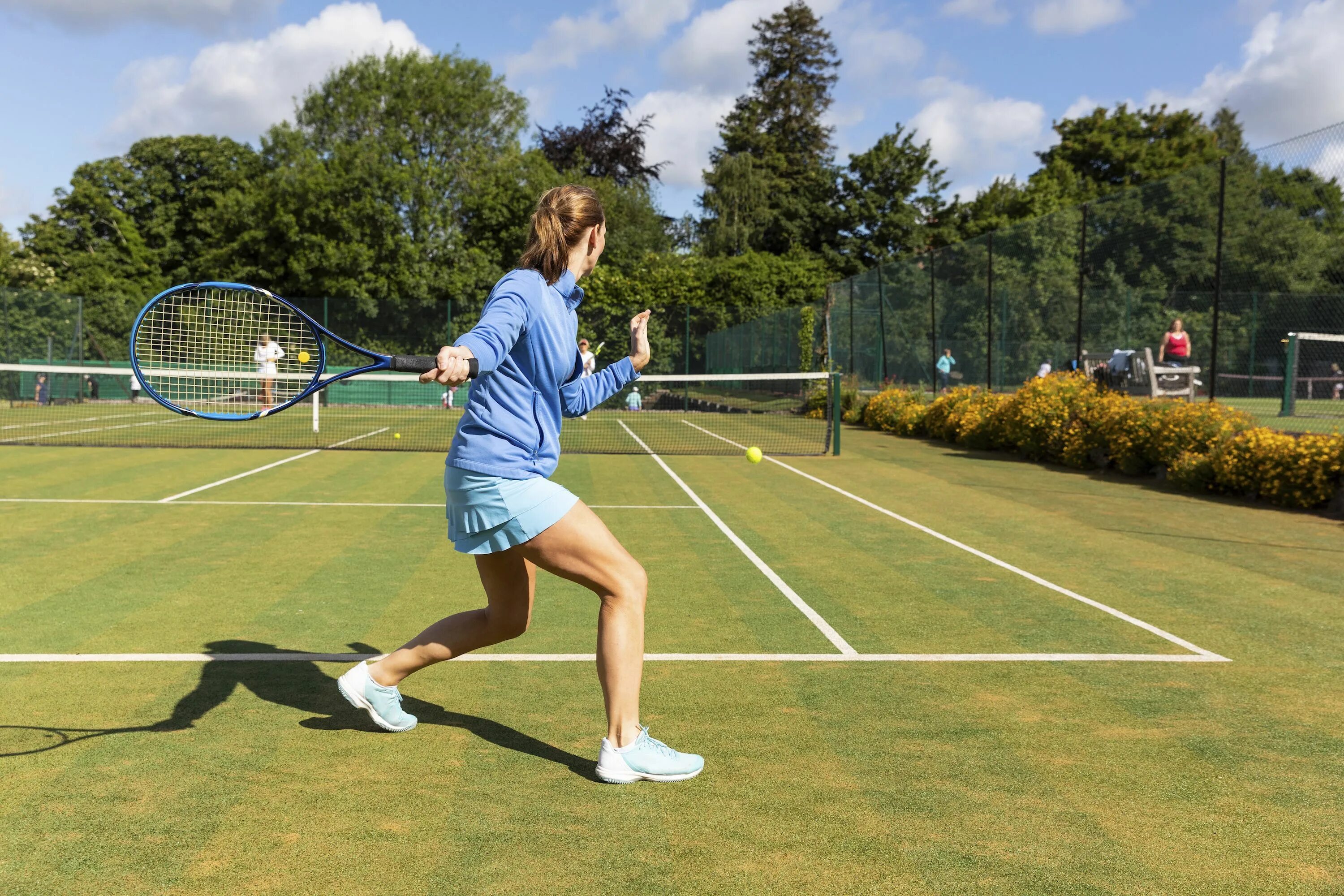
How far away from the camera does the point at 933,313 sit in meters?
24.4

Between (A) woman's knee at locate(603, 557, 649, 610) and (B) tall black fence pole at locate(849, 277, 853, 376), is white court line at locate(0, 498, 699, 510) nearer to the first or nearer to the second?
(A) woman's knee at locate(603, 557, 649, 610)

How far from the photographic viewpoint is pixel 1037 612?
6.31 m

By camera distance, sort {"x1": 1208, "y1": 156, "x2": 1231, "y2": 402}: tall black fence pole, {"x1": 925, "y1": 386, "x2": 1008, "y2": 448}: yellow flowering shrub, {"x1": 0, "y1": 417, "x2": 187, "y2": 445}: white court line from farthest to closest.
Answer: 1. {"x1": 925, "y1": 386, "x2": 1008, "y2": 448}: yellow flowering shrub
2. {"x1": 0, "y1": 417, "x2": 187, "y2": 445}: white court line
3. {"x1": 1208, "y1": 156, "x2": 1231, "y2": 402}: tall black fence pole

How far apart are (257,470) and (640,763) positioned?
442 inches

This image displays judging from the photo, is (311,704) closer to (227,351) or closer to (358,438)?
(227,351)

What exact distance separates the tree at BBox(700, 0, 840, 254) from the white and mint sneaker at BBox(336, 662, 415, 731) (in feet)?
171

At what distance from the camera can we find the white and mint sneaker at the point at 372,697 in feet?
13.2

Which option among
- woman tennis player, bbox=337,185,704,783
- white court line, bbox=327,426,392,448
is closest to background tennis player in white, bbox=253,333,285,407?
woman tennis player, bbox=337,185,704,783

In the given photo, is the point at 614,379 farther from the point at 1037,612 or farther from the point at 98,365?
the point at 98,365

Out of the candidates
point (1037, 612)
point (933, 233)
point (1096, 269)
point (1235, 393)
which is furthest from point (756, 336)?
point (1037, 612)

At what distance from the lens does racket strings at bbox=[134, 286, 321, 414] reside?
462 centimetres

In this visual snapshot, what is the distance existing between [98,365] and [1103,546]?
32355 mm

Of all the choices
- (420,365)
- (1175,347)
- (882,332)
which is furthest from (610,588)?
(882,332)

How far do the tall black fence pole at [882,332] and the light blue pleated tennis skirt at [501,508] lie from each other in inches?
925
